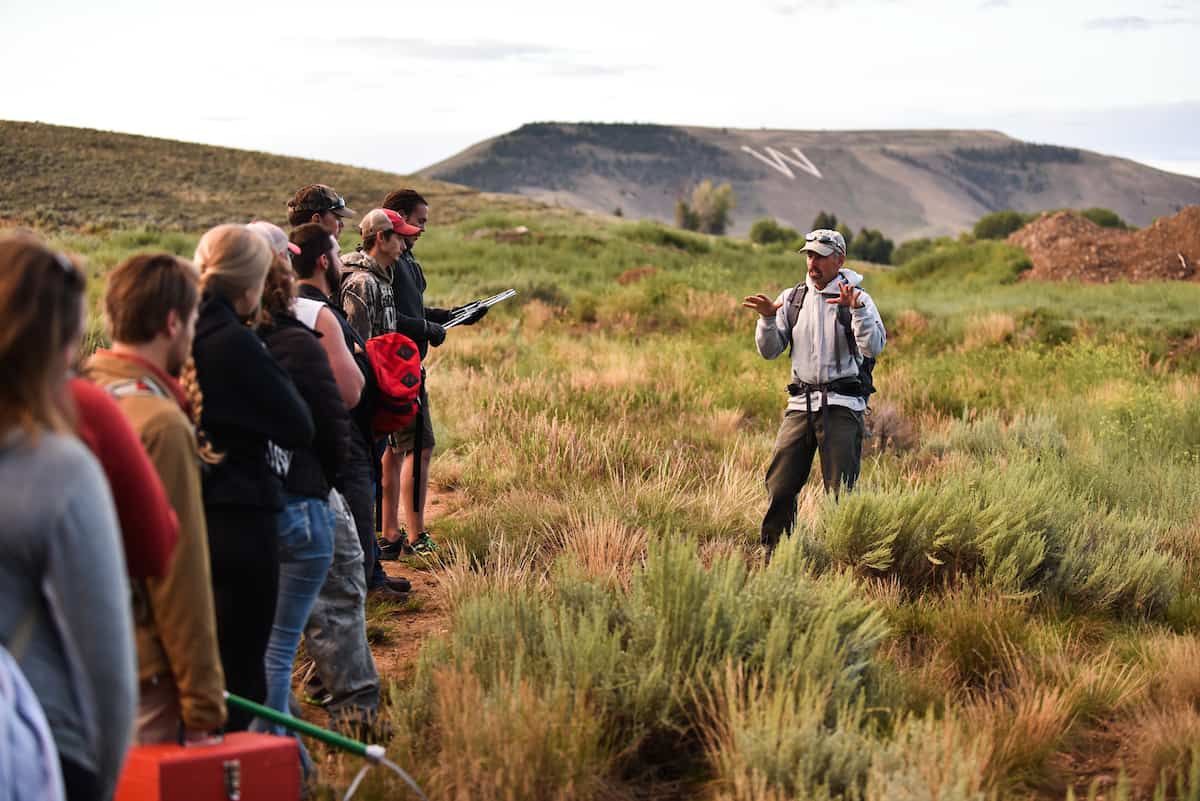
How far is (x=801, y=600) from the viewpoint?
188 inches

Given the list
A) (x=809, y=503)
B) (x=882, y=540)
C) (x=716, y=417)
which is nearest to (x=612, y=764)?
(x=882, y=540)

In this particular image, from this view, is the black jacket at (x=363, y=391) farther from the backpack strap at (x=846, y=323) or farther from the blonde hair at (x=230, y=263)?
the backpack strap at (x=846, y=323)

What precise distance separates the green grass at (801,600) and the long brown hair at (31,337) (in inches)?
76.7

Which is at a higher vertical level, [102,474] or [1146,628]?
[102,474]

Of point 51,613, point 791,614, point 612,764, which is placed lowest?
point 612,764

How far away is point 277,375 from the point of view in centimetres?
331

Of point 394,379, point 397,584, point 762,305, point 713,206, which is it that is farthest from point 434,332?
point 713,206

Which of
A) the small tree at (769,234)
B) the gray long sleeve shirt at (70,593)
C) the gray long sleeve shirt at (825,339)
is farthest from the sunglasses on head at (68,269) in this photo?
the small tree at (769,234)

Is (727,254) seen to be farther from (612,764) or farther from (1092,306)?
(612,764)

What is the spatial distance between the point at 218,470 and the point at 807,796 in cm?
198

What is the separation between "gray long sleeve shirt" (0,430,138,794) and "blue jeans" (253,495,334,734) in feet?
4.80

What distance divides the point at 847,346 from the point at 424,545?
2763 mm

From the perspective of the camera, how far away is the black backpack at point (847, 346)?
645 cm

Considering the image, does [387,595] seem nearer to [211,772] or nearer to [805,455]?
[805,455]
